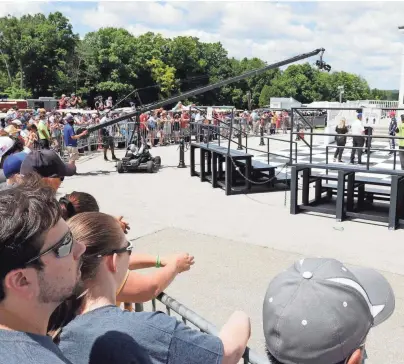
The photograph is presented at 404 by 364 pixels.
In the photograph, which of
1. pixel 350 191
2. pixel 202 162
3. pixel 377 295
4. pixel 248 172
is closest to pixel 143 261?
pixel 377 295

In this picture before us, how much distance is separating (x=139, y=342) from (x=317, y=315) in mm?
570

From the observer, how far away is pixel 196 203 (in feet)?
31.8

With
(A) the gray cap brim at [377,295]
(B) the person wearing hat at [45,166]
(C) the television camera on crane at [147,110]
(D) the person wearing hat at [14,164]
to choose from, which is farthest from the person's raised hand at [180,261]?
(C) the television camera on crane at [147,110]

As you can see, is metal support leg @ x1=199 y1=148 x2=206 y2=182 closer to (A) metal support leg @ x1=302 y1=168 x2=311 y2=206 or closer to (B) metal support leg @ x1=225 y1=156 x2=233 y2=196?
(B) metal support leg @ x1=225 y1=156 x2=233 y2=196

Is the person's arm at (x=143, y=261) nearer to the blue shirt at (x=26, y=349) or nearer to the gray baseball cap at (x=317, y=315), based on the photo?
the gray baseball cap at (x=317, y=315)

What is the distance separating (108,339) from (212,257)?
193 inches

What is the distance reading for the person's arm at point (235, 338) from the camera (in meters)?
1.67

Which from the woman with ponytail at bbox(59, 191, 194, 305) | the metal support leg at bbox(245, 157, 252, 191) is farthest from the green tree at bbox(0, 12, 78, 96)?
the woman with ponytail at bbox(59, 191, 194, 305)

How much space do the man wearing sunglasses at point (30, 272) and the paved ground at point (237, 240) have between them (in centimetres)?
308

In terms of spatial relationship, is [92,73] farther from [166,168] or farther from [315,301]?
[315,301]

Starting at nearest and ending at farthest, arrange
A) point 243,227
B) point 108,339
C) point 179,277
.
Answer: point 108,339
point 179,277
point 243,227

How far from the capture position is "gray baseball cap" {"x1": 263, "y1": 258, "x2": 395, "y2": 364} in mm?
1506

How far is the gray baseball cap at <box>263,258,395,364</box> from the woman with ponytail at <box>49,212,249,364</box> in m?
0.21

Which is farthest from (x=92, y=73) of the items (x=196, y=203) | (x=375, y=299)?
(x=375, y=299)
